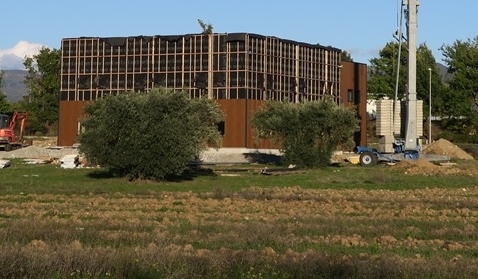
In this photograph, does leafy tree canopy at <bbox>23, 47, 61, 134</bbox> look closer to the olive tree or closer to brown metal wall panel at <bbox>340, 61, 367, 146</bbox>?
brown metal wall panel at <bbox>340, 61, 367, 146</bbox>

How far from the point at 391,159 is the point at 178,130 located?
77.4ft

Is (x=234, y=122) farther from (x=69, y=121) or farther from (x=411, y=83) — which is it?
(x=411, y=83)

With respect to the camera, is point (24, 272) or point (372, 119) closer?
point (24, 272)

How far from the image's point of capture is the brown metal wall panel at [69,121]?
88125 millimetres

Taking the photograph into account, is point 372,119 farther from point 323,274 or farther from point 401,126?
point 323,274

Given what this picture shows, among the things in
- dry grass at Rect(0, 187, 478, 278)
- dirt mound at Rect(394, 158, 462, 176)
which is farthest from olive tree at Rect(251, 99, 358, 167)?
dry grass at Rect(0, 187, 478, 278)

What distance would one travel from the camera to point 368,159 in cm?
6203

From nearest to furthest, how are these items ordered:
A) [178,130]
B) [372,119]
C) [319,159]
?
[178,130], [319,159], [372,119]

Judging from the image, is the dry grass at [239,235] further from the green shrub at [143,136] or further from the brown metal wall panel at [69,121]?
the brown metal wall panel at [69,121]

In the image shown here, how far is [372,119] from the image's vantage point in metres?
122

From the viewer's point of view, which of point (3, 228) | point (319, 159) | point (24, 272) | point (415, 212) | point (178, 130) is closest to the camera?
point (24, 272)

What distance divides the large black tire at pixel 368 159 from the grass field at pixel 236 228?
16550 millimetres

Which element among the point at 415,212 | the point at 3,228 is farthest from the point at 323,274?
the point at 415,212

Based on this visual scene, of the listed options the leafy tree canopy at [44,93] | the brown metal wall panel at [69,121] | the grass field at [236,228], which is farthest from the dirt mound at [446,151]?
the leafy tree canopy at [44,93]
